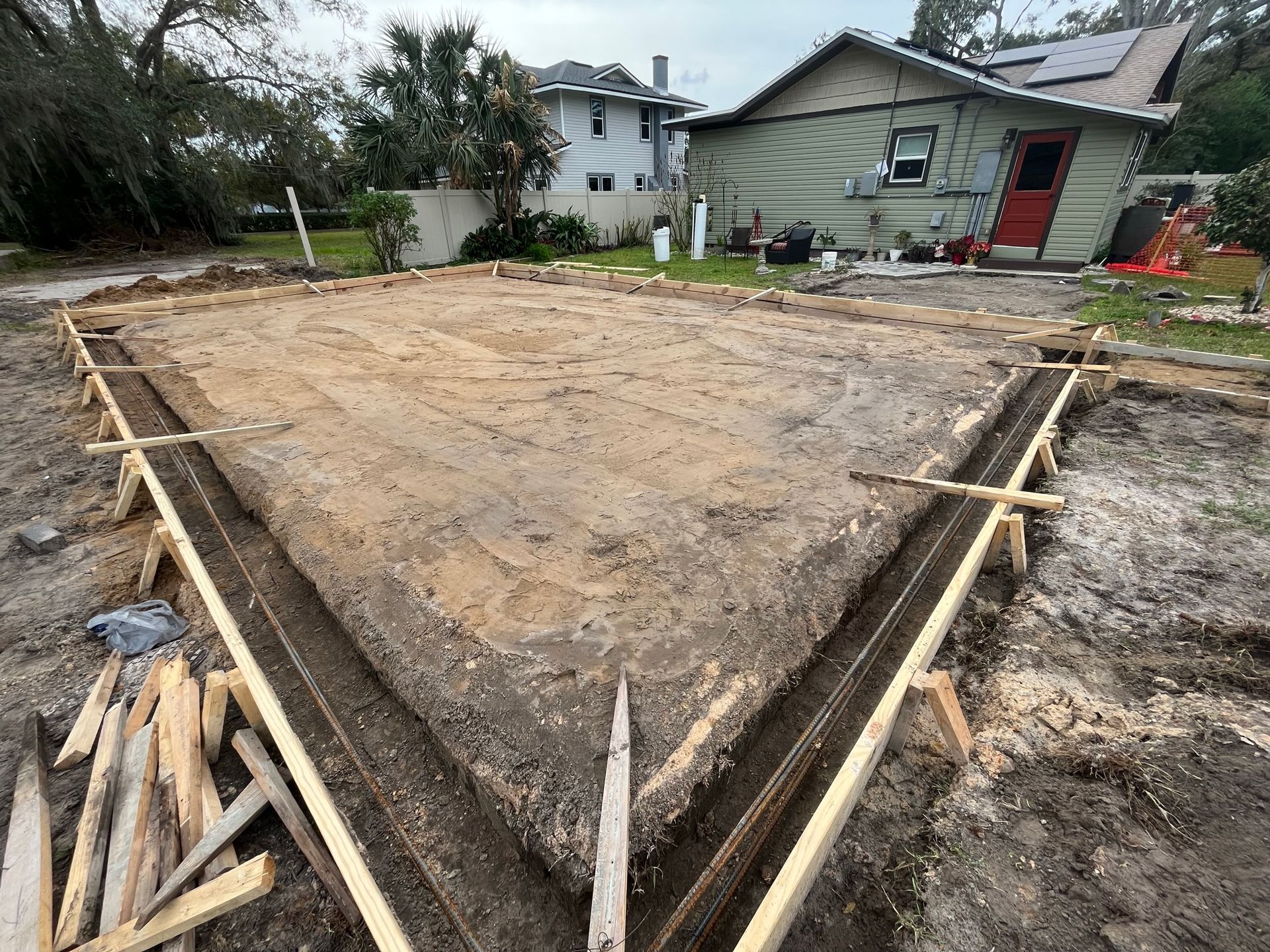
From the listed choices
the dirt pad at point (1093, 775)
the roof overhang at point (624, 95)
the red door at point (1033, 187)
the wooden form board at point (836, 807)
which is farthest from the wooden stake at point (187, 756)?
the roof overhang at point (624, 95)

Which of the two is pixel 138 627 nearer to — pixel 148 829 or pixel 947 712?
pixel 148 829

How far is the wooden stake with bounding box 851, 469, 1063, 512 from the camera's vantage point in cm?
257

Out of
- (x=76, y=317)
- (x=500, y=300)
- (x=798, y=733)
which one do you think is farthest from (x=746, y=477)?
(x=76, y=317)

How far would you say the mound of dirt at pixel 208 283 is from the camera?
351 inches

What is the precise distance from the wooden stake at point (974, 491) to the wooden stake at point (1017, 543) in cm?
9

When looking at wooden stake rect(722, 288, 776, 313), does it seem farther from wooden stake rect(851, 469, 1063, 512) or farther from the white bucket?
the white bucket

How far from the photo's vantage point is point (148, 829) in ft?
5.30

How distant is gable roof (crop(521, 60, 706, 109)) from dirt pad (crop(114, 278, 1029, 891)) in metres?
16.3

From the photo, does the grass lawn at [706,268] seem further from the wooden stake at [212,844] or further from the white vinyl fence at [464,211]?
the wooden stake at [212,844]

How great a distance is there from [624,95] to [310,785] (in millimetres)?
22973

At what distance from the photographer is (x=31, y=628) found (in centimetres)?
251

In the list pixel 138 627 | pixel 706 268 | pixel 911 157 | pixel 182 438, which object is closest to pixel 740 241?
pixel 706 268

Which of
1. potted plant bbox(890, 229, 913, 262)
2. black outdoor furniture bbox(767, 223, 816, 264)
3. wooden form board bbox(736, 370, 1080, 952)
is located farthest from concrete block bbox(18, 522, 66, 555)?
potted plant bbox(890, 229, 913, 262)

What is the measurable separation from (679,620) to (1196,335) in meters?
7.75
